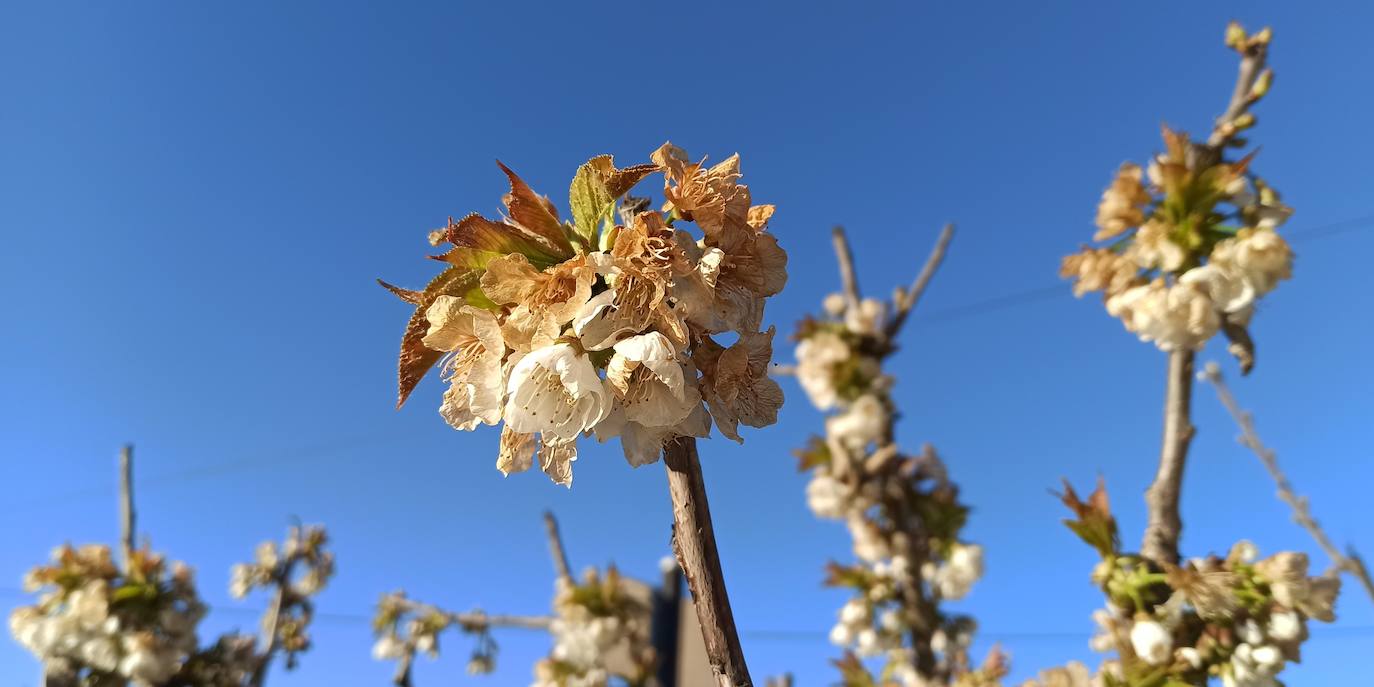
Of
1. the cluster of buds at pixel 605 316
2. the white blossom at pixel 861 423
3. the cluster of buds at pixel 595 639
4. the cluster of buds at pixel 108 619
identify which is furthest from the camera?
the cluster of buds at pixel 595 639

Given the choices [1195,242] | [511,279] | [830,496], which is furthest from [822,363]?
[511,279]

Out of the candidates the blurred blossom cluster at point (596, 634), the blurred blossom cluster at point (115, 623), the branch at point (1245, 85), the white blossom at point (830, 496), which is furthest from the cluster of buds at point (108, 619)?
the branch at point (1245, 85)

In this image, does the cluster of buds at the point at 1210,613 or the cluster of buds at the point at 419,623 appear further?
the cluster of buds at the point at 419,623

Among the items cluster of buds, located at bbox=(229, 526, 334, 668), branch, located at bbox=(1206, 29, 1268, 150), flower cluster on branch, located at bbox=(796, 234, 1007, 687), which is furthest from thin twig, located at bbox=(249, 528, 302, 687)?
branch, located at bbox=(1206, 29, 1268, 150)

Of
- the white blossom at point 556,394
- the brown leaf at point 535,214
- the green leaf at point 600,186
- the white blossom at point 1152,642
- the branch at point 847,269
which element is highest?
the branch at point 847,269

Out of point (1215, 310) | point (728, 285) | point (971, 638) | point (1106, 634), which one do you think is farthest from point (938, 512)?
point (728, 285)

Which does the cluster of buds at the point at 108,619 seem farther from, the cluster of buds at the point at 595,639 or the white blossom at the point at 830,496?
the white blossom at the point at 830,496
